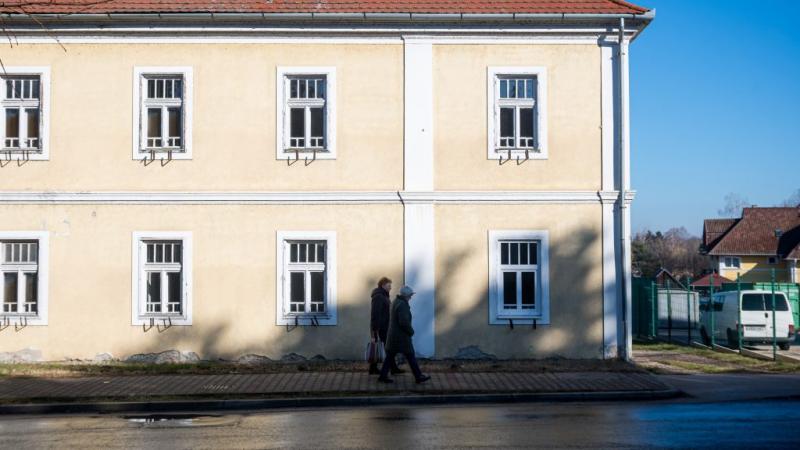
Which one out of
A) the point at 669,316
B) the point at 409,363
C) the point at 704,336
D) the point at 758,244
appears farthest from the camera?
the point at 758,244

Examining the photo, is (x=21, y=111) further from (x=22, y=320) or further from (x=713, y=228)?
(x=713, y=228)

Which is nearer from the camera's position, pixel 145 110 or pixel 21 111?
pixel 145 110

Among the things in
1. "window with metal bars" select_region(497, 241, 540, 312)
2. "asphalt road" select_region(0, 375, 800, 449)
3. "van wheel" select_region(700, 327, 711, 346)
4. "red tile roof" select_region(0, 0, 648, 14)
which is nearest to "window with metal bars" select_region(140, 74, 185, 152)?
"red tile roof" select_region(0, 0, 648, 14)

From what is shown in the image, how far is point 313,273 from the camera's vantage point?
1895 centimetres

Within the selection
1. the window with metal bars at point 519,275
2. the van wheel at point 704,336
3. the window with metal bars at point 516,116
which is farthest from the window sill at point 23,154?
the van wheel at point 704,336

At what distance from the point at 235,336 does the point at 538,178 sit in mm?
6906

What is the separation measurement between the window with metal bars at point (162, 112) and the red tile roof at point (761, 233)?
6664cm

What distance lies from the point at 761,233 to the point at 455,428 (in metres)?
74.8

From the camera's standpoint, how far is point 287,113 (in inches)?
749

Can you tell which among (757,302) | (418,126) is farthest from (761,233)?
(418,126)

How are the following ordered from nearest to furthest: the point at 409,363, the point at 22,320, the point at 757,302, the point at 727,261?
the point at 409,363 → the point at 22,320 → the point at 757,302 → the point at 727,261

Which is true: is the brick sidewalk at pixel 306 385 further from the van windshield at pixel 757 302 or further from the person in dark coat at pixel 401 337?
the van windshield at pixel 757 302

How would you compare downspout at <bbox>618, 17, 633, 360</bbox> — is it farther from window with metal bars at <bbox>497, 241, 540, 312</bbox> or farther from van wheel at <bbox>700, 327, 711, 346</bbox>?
van wheel at <bbox>700, 327, 711, 346</bbox>

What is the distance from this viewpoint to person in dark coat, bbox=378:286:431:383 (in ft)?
50.3
